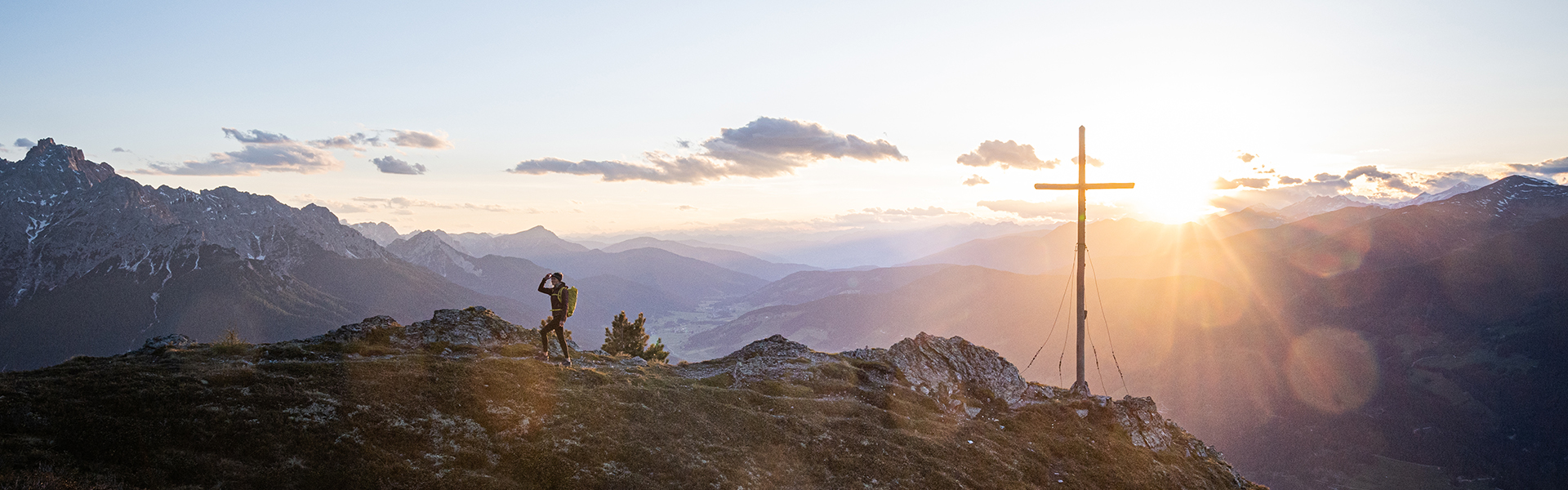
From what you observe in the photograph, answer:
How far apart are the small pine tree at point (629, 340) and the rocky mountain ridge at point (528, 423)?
22.2m

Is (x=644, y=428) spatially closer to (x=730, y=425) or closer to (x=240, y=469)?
(x=730, y=425)

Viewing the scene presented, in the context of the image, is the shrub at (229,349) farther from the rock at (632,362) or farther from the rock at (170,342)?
the rock at (632,362)

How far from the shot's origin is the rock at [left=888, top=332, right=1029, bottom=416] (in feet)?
116

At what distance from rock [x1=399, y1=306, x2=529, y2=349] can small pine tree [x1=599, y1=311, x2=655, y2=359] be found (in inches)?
824

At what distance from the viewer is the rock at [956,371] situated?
116ft

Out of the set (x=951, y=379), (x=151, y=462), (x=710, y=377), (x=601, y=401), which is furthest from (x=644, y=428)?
(x=951, y=379)

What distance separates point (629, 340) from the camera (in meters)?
57.6

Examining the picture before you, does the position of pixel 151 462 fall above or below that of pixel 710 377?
above

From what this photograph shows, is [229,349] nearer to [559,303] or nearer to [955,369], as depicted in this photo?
[559,303]

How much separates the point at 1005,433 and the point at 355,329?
102 ft

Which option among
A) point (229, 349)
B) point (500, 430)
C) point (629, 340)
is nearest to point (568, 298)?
point (500, 430)

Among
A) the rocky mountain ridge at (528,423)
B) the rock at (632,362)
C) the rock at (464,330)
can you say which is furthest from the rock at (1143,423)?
the rock at (464,330)

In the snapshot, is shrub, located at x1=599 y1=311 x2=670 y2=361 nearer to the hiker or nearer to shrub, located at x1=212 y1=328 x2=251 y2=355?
the hiker

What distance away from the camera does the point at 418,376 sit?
68.5 ft
